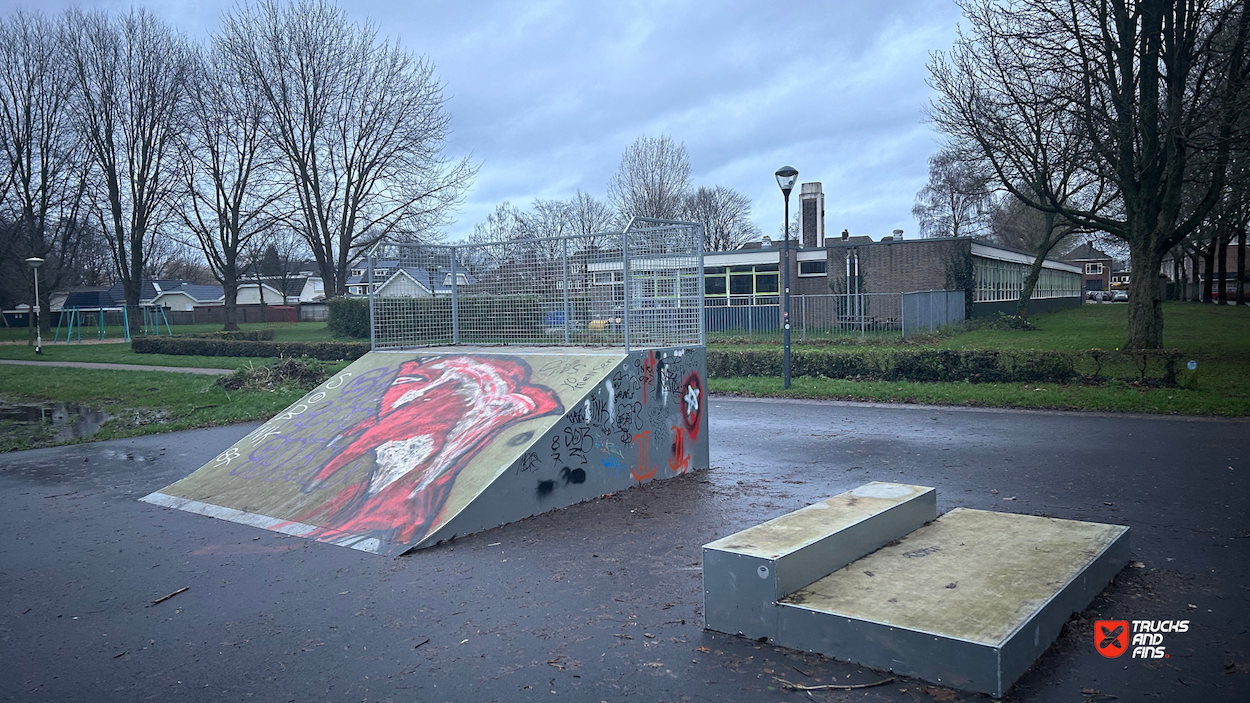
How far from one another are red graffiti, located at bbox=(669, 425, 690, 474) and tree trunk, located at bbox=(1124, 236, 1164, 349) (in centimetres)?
1431

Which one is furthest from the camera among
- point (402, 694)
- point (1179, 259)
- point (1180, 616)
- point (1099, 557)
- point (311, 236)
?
point (1179, 259)

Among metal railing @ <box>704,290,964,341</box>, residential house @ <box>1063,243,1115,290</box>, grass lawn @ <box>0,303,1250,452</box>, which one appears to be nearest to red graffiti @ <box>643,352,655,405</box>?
grass lawn @ <box>0,303,1250,452</box>

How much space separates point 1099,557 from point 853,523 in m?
1.48

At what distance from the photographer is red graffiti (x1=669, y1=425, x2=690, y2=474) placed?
28.3ft

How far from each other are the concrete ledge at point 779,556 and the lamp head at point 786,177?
12.0 meters

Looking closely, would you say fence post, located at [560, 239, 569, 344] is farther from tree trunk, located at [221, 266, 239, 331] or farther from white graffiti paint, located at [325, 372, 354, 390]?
tree trunk, located at [221, 266, 239, 331]

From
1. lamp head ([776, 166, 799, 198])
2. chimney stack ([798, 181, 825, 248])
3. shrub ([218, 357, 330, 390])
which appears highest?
chimney stack ([798, 181, 825, 248])

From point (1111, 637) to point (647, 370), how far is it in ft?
16.5

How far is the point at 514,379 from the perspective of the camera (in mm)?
8398

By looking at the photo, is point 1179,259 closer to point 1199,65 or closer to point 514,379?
point 1199,65

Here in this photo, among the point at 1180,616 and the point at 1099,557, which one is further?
the point at 1099,557

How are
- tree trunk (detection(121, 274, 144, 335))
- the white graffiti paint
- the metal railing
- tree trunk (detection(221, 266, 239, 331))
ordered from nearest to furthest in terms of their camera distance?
the white graffiti paint, the metal railing, tree trunk (detection(221, 266, 239, 331)), tree trunk (detection(121, 274, 144, 335))

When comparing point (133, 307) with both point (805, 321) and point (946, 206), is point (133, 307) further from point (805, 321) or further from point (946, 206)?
point (946, 206)

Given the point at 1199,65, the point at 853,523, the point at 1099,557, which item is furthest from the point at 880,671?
the point at 1199,65
